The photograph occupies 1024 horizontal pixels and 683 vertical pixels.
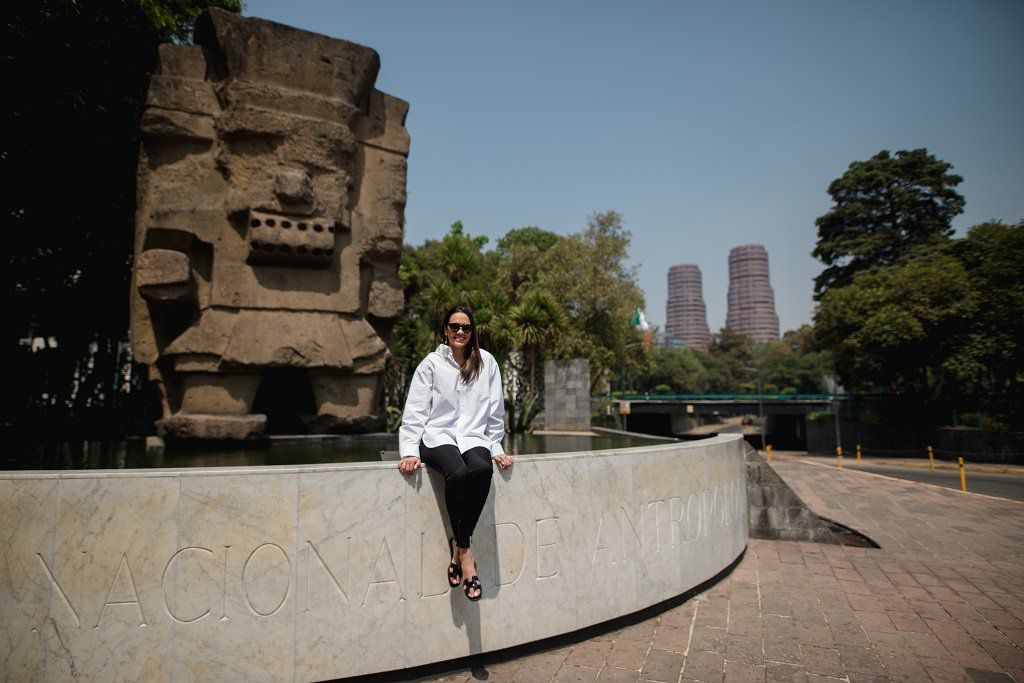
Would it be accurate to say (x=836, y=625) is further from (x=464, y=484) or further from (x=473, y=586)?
(x=464, y=484)

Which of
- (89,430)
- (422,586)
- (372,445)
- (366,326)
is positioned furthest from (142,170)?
(422,586)

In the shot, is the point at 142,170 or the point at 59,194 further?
the point at 59,194

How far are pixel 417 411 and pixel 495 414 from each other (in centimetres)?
49

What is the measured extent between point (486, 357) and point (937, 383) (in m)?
31.1

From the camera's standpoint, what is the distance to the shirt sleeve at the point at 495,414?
349cm

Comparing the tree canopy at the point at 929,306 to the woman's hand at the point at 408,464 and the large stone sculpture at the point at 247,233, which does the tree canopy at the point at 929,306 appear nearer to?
the large stone sculpture at the point at 247,233

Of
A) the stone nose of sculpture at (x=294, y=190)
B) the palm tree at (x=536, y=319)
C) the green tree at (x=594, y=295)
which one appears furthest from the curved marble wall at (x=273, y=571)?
the green tree at (x=594, y=295)

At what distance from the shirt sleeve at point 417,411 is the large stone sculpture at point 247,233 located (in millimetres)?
4989

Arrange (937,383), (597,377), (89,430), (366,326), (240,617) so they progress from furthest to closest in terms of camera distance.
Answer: (597,377), (937,383), (89,430), (366,326), (240,617)

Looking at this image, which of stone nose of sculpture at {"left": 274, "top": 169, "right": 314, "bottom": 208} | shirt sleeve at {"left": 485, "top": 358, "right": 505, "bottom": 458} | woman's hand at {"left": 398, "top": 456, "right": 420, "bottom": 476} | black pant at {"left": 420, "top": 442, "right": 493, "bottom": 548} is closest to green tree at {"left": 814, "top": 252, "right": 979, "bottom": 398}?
stone nose of sculpture at {"left": 274, "top": 169, "right": 314, "bottom": 208}

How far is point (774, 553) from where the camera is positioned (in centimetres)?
638

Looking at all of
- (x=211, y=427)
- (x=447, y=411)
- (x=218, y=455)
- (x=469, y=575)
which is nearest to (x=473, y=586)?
(x=469, y=575)

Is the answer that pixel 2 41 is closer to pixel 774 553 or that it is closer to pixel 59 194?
pixel 59 194

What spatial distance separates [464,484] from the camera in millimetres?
3162
